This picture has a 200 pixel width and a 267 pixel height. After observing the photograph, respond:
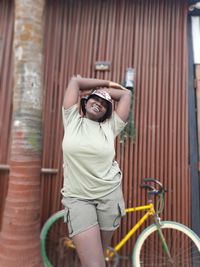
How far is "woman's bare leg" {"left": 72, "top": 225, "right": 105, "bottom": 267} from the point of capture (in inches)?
77.2

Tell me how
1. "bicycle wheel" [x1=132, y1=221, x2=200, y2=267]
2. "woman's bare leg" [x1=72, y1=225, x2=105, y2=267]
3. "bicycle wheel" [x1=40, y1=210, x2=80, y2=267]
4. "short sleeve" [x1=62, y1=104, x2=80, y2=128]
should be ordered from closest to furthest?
"woman's bare leg" [x1=72, y1=225, x2=105, y2=267]
"short sleeve" [x1=62, y1=104, x2=80, y2=128]
"bicycle wheel" [x1=132, y1=221, x2=200, y2=267]
"bicycle wheel" [x1=40, y1=210, x2=80, y2=267]

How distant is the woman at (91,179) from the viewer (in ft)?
6.58

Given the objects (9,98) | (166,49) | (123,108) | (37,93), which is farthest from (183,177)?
(9,98)

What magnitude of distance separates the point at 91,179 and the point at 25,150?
105 centimetres

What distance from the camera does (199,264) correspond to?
128 inches

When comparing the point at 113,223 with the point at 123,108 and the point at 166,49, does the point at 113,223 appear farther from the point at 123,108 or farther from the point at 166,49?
the point at 166,49

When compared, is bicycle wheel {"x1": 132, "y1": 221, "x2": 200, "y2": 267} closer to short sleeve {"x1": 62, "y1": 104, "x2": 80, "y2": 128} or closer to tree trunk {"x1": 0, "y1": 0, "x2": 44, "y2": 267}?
tree trunk {"x1": 0, "y1": 0, "x2": 44, "y2": 267}

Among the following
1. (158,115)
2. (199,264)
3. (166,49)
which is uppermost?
(166,49)

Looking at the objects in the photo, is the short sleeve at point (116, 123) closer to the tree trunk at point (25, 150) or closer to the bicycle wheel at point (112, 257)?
the tree trunk at point (25, 150)

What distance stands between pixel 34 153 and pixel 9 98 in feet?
4.37

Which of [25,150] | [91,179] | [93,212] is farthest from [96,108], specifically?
[25,150]

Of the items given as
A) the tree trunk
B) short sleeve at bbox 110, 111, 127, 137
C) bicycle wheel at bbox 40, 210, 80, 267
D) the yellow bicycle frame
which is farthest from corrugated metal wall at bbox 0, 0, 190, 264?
short sleeve at bbox 110, 111, 127, 137

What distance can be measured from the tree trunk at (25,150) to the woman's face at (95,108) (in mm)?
882

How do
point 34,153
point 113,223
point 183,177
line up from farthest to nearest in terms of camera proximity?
point 183,177 → point 34,153 → point 113,223
